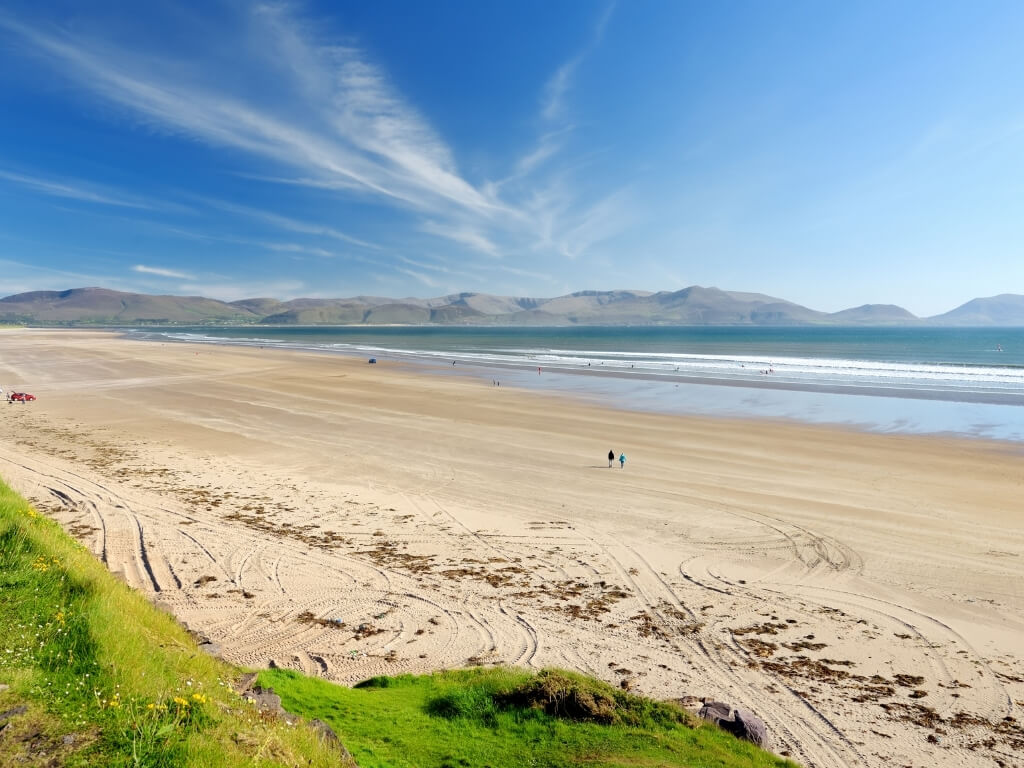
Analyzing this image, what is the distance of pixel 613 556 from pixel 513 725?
6.27 meters

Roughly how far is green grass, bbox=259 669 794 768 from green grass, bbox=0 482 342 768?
777 mm

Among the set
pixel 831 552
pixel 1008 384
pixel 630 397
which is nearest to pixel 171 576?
pixel 831 552

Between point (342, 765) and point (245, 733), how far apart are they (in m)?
0.76

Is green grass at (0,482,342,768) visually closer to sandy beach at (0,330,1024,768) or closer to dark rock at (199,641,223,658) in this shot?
dark rock at (199,641,223,658)

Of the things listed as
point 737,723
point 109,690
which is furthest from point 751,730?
point 109,690

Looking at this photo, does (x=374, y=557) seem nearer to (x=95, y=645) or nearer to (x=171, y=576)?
(x=171, y=576)

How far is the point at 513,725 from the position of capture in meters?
5.33

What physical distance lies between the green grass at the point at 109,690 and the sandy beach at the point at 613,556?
6.98ft

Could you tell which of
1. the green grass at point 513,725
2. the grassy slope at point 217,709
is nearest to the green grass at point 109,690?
the grassy slope at point 217,709

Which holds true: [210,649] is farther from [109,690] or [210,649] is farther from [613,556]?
[613,556]

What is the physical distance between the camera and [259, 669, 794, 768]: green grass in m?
4.84

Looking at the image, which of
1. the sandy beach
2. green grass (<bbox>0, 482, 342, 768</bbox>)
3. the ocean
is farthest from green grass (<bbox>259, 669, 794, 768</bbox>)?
the ocean

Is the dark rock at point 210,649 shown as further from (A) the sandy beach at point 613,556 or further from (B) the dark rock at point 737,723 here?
(B) the dark rock at point 737,723

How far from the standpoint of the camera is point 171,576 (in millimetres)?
9875
